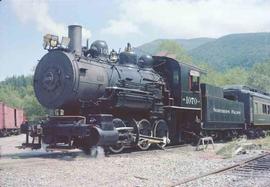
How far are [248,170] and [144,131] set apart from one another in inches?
222

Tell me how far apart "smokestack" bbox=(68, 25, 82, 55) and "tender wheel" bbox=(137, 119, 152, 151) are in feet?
11.0

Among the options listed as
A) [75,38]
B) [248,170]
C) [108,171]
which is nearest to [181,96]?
[75,38]

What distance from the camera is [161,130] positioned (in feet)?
53.4

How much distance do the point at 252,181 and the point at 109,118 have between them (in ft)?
18.3

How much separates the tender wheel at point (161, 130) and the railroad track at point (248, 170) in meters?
4.48

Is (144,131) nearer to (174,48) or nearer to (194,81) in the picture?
(194,81)

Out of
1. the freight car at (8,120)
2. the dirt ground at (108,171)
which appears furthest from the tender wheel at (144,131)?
the freight car at (8,120)

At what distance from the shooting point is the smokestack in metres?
14.1

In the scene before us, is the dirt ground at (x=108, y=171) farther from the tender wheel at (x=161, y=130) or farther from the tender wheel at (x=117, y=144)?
the tender wheel at (x=161, y=130)

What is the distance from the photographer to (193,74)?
18.0 metres

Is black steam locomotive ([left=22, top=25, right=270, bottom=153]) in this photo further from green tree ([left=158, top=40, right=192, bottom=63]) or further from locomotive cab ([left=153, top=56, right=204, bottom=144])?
green tree ([left=158, top=40, right=192, bottom=63])

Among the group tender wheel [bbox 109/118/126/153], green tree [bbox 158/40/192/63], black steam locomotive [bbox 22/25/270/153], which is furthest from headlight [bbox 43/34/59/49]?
green tree [bbox 158/40/192/63]

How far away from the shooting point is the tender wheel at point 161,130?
16033 millimetres

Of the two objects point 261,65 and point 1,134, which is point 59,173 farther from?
point 261,65
